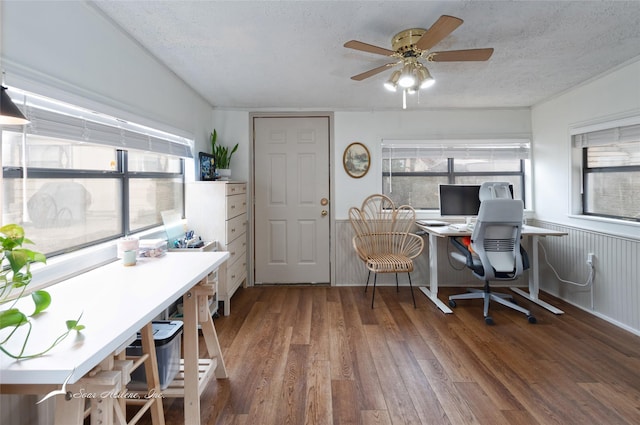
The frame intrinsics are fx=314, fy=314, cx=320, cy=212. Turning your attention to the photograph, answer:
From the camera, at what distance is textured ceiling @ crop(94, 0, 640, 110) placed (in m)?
1.77

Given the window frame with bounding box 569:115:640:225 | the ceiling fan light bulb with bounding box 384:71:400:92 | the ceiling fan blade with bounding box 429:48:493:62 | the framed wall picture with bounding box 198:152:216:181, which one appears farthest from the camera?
the framed wall picture with bounding box 198:152:216:181

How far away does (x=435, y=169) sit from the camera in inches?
157

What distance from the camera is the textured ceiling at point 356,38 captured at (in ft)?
5.79

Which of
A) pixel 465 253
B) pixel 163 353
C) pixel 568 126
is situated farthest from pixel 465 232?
pixel 163 353

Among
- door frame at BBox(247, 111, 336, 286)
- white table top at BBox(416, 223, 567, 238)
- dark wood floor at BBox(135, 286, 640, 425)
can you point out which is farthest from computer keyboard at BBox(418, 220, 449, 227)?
door frame at BBox(247, 111, 336, 286)

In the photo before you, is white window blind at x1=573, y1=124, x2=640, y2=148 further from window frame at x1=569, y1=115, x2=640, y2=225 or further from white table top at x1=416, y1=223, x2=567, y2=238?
white table top at x1=416, y1=223, x2=567, y2=238

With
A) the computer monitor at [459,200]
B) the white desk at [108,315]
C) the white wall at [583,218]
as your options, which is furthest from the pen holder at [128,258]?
the white wall at [583,218]

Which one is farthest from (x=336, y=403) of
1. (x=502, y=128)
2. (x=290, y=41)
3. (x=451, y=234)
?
(x=502, y=128)

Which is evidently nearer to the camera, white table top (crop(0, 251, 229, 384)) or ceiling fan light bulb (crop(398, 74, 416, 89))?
white table top (crop(0, 251, 229, 384))

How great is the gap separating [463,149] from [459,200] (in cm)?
79

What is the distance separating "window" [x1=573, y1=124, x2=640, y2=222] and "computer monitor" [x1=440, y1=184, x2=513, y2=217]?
1005mm

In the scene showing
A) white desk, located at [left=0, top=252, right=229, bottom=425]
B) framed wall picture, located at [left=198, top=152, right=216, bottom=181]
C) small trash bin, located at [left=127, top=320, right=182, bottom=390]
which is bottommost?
small trash bin, located at [left=127, top=320, right=182, bottom=390]

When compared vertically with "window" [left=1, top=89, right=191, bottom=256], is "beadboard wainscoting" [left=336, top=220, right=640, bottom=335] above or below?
below

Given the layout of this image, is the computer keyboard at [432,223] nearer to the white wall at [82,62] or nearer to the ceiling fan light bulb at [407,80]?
the ceiling fan light bulb at [407,80]
